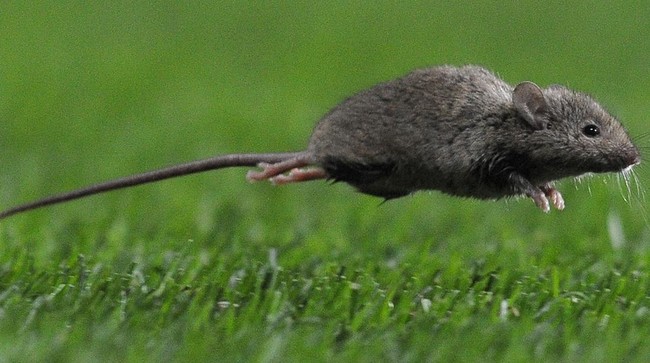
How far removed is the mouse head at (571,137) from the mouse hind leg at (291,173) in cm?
105

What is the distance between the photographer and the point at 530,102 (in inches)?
286

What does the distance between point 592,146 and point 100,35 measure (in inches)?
505

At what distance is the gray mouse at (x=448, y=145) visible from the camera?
23.3 ft

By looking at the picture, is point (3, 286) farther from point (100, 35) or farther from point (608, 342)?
point (100, 35)

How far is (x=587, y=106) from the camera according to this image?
7.36 metres

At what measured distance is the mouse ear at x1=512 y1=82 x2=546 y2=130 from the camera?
23.7ft

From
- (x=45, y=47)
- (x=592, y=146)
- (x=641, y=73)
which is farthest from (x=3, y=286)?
(x=641, y=73)

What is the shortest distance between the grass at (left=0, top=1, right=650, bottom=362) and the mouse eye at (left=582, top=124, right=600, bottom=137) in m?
0.53

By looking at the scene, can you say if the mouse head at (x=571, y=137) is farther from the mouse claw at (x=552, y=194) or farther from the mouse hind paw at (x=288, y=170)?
the mouse hind paw at (x=288, y=170)

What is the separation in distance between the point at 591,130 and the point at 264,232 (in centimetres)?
273

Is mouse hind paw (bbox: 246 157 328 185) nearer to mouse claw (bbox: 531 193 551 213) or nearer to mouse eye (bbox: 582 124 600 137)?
mouse claw (bbox: 531 193 551 213)

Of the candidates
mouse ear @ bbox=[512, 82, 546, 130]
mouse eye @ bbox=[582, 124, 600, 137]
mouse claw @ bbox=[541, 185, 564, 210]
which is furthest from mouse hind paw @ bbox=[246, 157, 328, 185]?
mouse eye @ bbox=[582, 124, 600, 137]

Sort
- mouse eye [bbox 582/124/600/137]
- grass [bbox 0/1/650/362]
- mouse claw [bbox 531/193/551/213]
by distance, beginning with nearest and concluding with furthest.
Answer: grass [bbox 0/1/650/362]
mouse claw [bbox 531/193/551/213]
mouse eye [bbox 582/124/600/137]

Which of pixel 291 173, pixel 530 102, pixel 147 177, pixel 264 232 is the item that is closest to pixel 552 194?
pixel 530 102
